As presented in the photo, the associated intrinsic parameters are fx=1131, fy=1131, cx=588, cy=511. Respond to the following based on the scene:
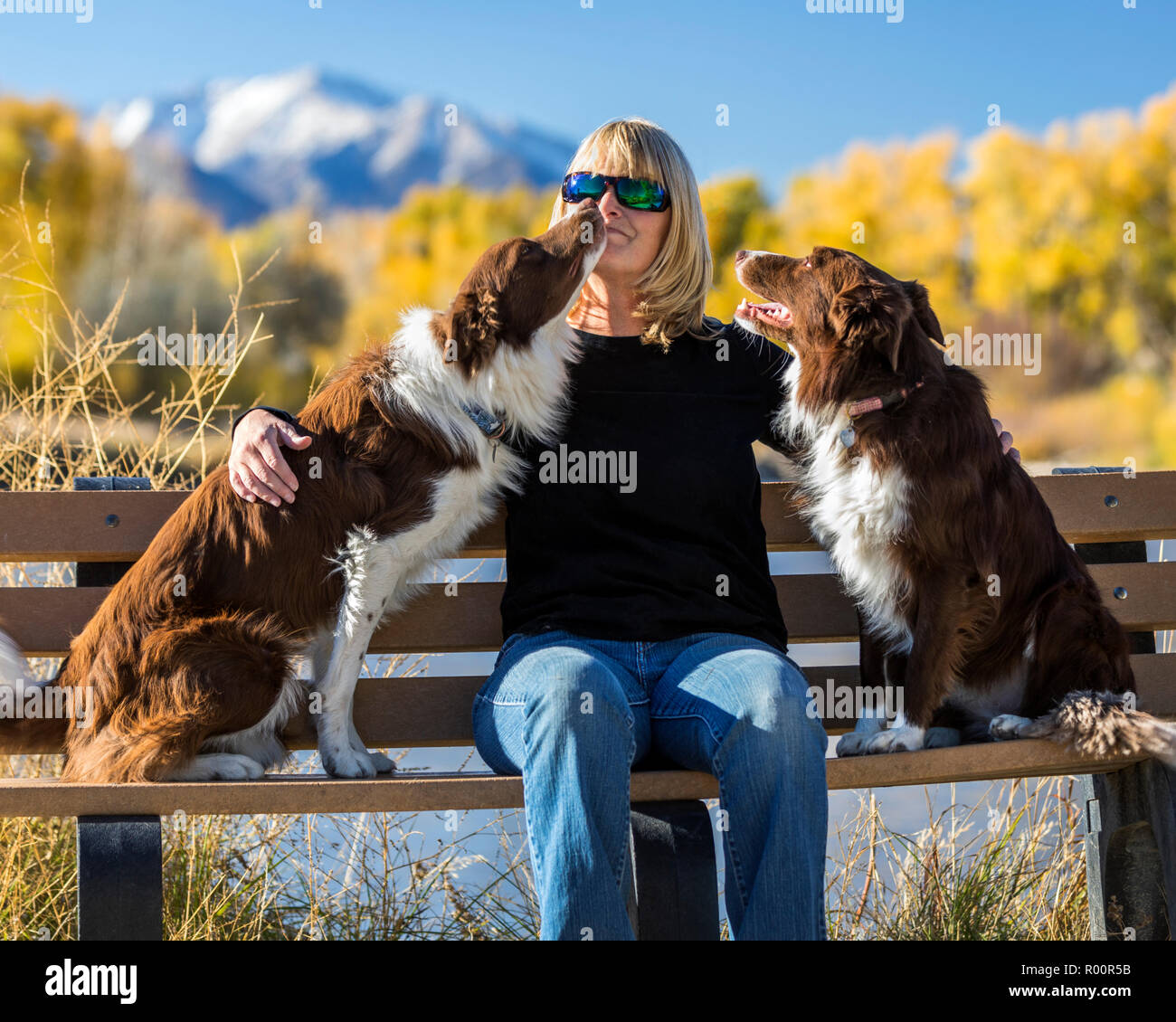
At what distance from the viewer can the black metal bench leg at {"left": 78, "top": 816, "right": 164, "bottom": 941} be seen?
2.26 m

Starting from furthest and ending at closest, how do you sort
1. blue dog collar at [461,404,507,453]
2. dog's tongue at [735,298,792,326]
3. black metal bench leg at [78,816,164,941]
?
dog's tongue at [735,298,792,326], blue dog collar at [461,404,507,453], black metal bench leg at [78,816,164,941]

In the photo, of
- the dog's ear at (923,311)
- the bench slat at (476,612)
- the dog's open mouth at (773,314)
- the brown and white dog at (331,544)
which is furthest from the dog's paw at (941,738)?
the brown and white dog at (331,544)

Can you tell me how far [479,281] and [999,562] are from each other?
1.49m

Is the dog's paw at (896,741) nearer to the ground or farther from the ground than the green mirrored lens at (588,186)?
nearer to the ground

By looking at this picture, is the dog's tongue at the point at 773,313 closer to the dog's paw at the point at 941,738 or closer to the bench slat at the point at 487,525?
the bench slat at the point at 487,525

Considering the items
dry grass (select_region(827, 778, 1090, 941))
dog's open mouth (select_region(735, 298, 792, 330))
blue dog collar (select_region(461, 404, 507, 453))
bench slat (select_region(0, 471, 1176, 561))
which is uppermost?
dog's open mouth (select_region(735, 298, 792, 330))

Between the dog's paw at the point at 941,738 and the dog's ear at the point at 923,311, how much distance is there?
100 centimetres

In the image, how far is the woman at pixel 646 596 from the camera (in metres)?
2.09

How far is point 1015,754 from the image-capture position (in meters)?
2.56

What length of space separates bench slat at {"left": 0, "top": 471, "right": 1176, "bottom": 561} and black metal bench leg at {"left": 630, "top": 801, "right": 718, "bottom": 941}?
1.11m

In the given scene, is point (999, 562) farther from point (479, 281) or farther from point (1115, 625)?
point (479, 281)

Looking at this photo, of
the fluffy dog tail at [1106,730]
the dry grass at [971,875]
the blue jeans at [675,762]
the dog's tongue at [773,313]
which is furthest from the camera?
the dry grass at [971,875]

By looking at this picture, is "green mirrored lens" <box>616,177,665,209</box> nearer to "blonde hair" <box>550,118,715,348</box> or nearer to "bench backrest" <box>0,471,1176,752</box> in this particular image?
"blonde hair" <box>550,118,715,348</box>

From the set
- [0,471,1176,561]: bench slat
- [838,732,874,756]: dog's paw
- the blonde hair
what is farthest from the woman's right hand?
[838,732,874,756]: dog's paw
